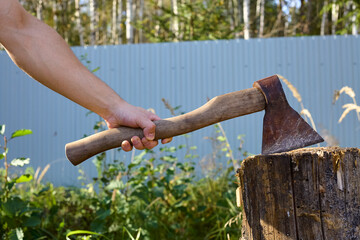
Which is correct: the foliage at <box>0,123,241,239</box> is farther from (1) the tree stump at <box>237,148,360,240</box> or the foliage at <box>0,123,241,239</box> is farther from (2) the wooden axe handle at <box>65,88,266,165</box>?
(1) the tree stump at <box>237,148,360,240</box>

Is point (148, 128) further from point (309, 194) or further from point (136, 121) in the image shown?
point (309, 194)

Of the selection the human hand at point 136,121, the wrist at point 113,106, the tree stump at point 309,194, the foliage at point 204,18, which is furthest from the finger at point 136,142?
the foliage at point 204,18

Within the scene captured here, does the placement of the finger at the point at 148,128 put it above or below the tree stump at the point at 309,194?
above

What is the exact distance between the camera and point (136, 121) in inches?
58.9

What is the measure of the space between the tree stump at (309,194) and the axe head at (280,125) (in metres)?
0.16

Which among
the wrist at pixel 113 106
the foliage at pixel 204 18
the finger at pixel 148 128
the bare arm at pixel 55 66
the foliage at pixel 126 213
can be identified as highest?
the foliage at pixel 204 18

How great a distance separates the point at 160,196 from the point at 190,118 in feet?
3.67

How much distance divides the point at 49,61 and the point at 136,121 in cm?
42

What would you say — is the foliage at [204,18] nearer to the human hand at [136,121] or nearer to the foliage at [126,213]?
the foliage at [126,213]

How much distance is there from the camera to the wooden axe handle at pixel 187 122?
4.81 ft

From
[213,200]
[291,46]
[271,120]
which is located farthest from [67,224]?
[291,46]

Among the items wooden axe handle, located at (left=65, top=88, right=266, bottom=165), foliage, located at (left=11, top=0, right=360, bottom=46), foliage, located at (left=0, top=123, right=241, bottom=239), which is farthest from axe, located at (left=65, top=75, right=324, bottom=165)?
foliage, located at (left=11, top=0, right=360, bottom=46)

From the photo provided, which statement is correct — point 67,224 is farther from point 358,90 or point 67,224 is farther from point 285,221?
point 358,90

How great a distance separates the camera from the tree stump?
120 centimetres
